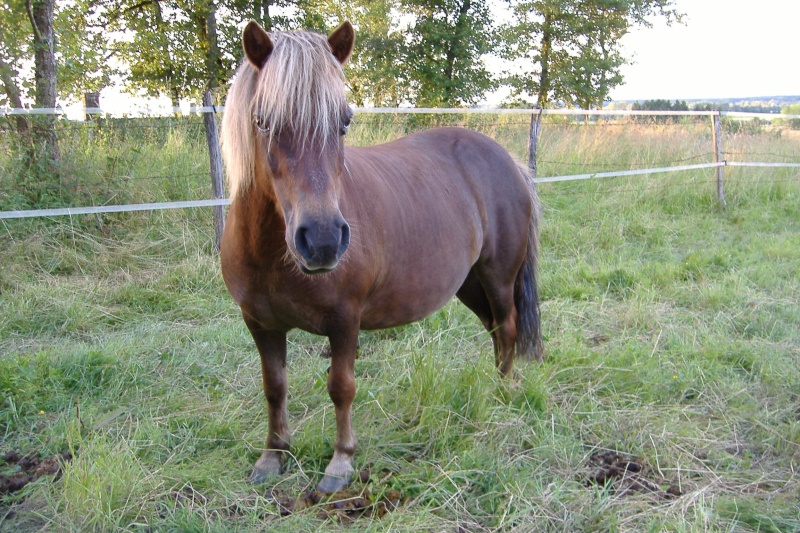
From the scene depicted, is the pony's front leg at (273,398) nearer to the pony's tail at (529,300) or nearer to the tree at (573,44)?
the pony's tail at (529,300)

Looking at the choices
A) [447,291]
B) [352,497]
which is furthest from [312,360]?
[352,497]

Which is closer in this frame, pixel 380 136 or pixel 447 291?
pixel 447 291

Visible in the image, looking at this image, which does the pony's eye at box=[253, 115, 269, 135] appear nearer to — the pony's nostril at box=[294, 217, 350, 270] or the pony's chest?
the pony's nostril at box=[294, 217, 350, 270]

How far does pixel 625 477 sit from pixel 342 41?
6.92 ft

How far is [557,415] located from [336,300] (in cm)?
135

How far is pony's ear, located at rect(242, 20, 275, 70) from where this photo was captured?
1967 millimetres

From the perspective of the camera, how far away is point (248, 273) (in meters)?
2.24

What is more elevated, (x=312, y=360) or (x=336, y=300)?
(x=336, y=300)

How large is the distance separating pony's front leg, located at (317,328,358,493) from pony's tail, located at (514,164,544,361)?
4.71 ft

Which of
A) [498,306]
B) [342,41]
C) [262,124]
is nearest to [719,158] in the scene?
[498,306]

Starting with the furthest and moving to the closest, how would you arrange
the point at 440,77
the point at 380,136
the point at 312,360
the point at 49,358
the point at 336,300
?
the point at 440,77
the point at 380,136
the point at 312,360
the point at 49,358
the point at 336,300

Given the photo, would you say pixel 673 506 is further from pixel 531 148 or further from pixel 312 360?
pixel 531 148

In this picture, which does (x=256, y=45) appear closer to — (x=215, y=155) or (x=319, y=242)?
(x=319, y=242)

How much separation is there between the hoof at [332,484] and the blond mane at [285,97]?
4.04 ft
